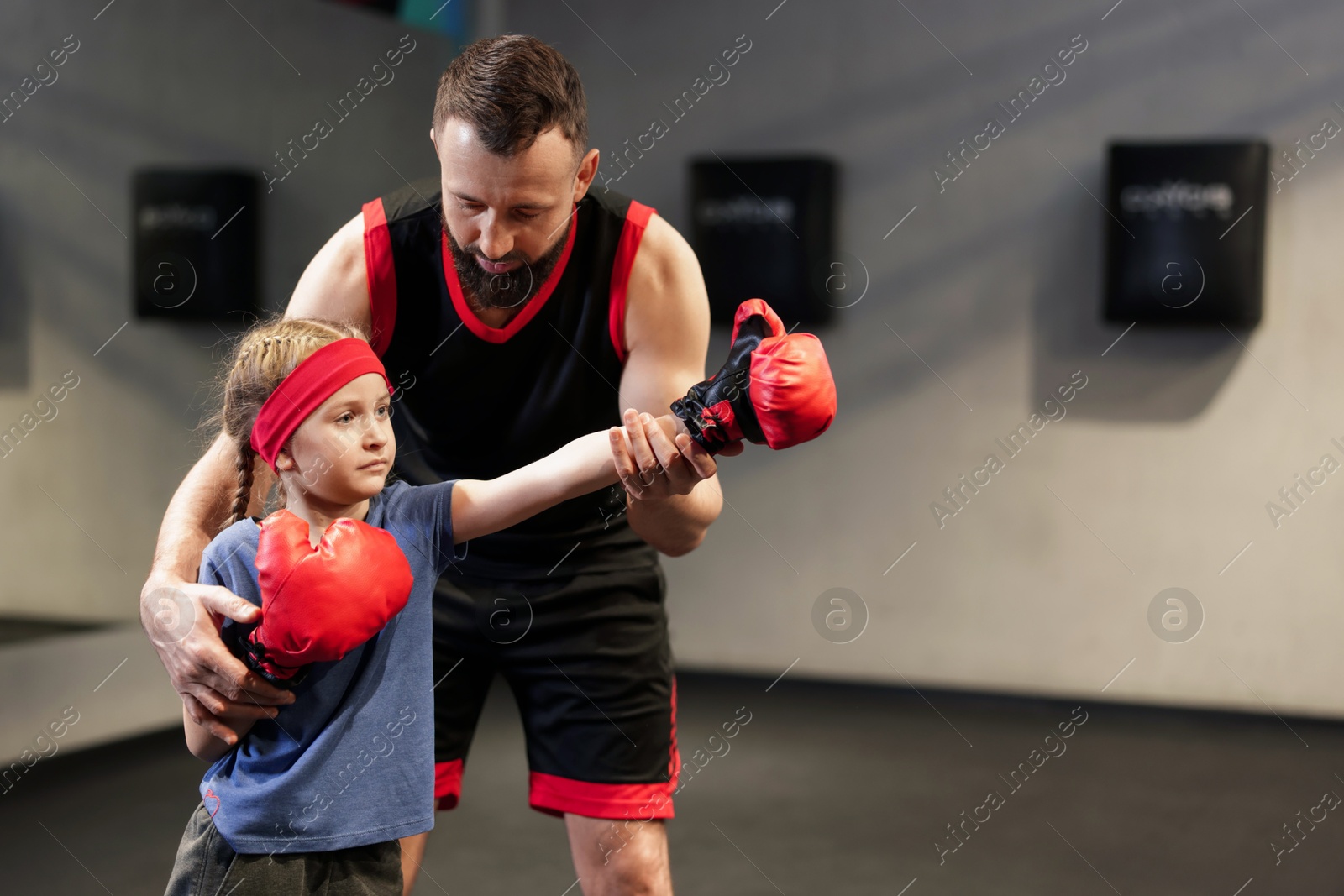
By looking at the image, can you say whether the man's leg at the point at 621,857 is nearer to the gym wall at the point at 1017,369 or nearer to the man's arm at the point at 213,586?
the man's arm at the point at 213,586

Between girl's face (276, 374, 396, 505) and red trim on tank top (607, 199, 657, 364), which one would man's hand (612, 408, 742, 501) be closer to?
girl's face (276, 374, 396, 505)

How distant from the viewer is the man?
5.04ft

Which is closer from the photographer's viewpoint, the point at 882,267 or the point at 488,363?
the point at 488,363

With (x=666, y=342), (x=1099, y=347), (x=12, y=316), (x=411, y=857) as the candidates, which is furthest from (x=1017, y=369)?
(x=12, y=316)

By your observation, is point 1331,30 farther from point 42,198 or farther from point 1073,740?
point 42,198

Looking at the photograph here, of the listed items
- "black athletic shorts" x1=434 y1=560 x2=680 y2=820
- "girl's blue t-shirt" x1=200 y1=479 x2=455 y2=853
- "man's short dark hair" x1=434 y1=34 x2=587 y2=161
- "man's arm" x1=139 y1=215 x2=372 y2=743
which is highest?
"man's short dark hair" x1=434 y1=34 x2=587 y2=161

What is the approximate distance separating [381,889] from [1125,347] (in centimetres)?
325

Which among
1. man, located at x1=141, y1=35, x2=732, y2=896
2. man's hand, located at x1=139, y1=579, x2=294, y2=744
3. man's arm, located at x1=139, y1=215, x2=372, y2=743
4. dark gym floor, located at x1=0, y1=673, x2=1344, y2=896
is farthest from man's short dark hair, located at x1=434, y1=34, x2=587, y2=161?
dark gym floor, located at x1=0, y1=673, x2=1344, y2=896

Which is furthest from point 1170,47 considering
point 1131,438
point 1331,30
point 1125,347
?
point 1131,438

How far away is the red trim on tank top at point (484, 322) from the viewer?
1.56m

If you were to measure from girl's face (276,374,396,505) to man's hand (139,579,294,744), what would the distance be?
0.48ft

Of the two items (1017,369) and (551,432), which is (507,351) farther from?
(1017,369)

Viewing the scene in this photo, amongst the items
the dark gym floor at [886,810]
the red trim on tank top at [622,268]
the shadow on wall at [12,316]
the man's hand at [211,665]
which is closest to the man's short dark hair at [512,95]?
the red trim on tank top at [622,268]

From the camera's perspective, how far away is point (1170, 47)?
3732mm
